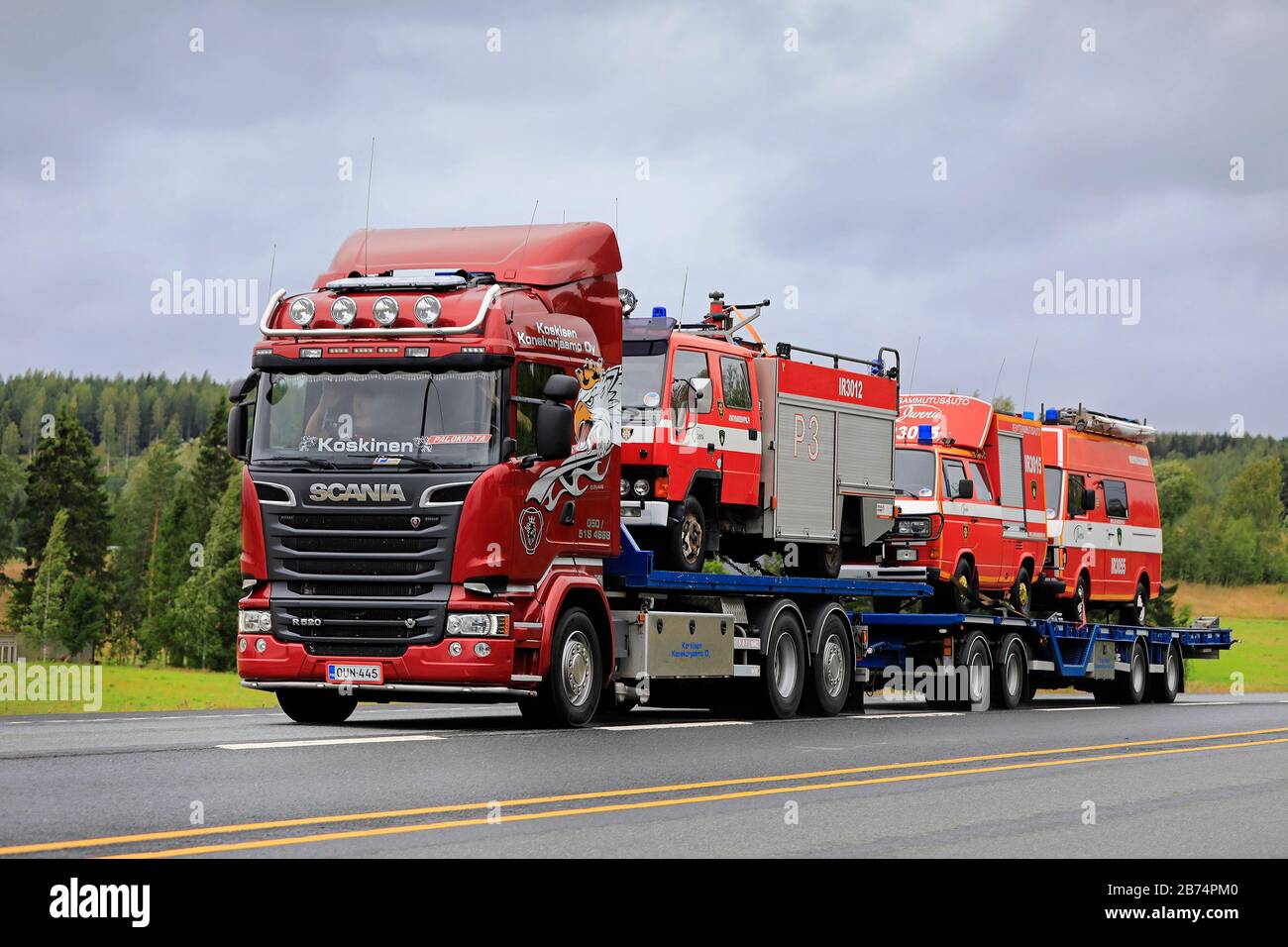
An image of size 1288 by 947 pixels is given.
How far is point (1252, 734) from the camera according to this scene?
20.0 m

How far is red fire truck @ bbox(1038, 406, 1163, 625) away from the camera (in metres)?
30.6

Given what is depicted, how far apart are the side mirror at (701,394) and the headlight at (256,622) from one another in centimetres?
537

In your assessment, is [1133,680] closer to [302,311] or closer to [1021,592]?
[1021,592]

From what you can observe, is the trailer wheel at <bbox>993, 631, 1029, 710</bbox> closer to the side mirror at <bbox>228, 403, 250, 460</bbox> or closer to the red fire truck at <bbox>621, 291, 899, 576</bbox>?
the red fire truck at <bbox>621, 291, 899, 576</bbox>

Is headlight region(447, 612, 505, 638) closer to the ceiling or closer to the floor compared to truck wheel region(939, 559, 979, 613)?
closer to the floor

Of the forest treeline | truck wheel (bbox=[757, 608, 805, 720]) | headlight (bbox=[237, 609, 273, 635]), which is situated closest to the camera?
headlight (bbox=[237, 609, 273, 635])

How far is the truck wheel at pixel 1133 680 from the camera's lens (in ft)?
102

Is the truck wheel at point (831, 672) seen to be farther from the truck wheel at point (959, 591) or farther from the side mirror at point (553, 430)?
the side mirror at point (553, 430)

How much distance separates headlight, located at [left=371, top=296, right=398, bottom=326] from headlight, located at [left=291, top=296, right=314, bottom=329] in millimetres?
640

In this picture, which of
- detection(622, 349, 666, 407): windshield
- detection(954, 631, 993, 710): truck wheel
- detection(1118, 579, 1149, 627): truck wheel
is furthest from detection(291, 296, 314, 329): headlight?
detection(1118, 579, 1149, 627): truck wheel

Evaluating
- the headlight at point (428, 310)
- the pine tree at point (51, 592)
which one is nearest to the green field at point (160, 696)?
the headlight at point (428, 310)
